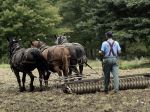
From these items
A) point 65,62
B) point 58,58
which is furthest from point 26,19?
point 65,62

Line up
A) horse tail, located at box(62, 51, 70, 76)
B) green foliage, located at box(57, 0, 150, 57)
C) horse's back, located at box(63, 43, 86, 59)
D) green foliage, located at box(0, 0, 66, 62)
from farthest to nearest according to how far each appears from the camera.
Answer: green foliage, located at box(0, 0, 66, 62)
green foliage, located at box(57, 0, 150, 57)
horse's back, located at box(63, 43, 86, 59)
horse tail, located at box(62, 51, 70, 76)

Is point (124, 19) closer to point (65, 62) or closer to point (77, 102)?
point (65, 62)

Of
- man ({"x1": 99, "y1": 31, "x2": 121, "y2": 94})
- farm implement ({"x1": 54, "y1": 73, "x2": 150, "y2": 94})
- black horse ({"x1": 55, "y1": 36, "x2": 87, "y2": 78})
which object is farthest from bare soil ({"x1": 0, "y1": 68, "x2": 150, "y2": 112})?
black horse ({"x1": 55, "y1": 36, "x2": 87, "y2": 78})

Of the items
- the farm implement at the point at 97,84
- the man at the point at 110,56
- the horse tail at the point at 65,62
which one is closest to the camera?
the man at the point at 110,56

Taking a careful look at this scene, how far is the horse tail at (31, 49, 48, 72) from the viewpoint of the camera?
674 inches

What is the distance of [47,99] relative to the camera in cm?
1441

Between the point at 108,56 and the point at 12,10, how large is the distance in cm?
4031

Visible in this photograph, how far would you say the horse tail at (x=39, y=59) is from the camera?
56.2ft

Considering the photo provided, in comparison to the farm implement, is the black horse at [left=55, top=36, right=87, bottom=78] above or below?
above

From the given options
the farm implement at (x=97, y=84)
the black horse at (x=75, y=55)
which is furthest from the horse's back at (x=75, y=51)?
the farm implement at (x=97, y=84)

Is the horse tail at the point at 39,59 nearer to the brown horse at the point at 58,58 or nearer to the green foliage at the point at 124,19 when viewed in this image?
the brown horse at the point at 58,58

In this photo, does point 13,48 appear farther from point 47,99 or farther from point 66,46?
point 47,99

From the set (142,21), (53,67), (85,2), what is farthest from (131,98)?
(85,2)

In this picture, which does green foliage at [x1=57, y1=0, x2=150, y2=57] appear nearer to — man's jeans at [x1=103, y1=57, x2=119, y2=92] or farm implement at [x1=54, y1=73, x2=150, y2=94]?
farm implement at [x1=54, y1=73, x2=150, y2=94]
